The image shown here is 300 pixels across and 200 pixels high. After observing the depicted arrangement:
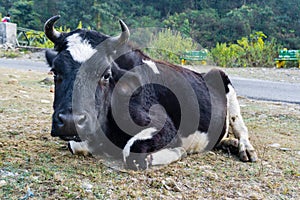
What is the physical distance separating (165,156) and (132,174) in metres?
0.50

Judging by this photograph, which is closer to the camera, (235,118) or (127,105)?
(127,105)

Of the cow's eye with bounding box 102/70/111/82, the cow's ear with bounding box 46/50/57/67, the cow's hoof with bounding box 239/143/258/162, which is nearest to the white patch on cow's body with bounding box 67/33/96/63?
the cow's eye with bounding box 102/70/111/82

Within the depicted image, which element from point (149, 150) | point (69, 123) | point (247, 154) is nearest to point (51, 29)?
point (69, 123)

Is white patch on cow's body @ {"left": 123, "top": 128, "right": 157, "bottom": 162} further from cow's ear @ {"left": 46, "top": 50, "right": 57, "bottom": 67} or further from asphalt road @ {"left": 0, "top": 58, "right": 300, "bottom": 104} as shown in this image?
asphalt road @ {"left": 0, "top": 58, "right": 300, "bottom": 104}

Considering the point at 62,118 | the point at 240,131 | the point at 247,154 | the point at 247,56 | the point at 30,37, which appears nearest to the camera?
the point at 62,118

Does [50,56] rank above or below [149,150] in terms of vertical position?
above

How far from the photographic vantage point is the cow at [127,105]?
3137mm

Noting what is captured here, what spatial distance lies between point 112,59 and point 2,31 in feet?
62.7

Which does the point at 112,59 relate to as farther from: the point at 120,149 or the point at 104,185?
the point at 104,185

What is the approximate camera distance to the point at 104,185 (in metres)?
2.88

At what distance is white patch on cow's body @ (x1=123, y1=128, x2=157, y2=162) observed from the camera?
3.37 m

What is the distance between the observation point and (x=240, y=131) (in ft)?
14.7

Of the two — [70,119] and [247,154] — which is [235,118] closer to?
[247,154]

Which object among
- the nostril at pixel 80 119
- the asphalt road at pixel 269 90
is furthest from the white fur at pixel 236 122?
the asphalt road at pixel 269 90
